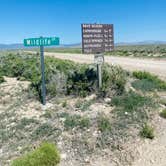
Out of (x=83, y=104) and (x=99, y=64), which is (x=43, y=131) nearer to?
(x=83, y=104)

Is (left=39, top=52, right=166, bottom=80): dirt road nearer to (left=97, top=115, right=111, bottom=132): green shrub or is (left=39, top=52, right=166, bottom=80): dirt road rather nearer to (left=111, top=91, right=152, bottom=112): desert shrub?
(left=111, top=91, right=152, bottom=112): desert shrub

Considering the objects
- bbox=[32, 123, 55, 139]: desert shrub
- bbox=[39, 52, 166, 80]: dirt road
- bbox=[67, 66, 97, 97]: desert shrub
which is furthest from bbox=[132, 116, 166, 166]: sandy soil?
bbox=[39, 52, 166, 80]: dirt road

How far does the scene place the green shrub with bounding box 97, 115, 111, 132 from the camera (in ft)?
21.6

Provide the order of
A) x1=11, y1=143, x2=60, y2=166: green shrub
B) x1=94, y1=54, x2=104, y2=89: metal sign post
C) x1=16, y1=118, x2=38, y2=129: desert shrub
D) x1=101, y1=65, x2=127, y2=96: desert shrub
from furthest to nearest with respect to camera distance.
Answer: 1. x1=94, y1=54, x2=104, y2=89: metal sign post
2. x1=101, y1=65, x2=127, y2=96: desert shrub
3. x1=16, y1=118, x2=38, y2=129: desert shrub
4. x1=11, y1=143, x2=60, y2=166: green shrub

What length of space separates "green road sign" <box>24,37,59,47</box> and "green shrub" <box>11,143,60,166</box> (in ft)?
11.7

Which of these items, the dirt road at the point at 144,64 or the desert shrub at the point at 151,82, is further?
the dirt road at the point at 144,64

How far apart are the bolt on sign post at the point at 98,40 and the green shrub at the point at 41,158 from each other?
144 inches

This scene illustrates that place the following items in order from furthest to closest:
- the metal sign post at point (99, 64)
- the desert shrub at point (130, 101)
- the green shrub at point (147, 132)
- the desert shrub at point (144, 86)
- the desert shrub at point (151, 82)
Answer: the desert shrub at point (151, 82), the desert shrub at point (144, 86), the metal sign post at point (99, 64), the desert shrub at point (130, 101), the green shrub at point (147, 132)

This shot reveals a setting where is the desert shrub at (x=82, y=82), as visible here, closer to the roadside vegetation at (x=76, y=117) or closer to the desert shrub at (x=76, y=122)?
the roadside vegetation at (x=76, y=117)

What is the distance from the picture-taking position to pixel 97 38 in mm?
9305

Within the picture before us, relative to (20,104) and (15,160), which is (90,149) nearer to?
(15,160)

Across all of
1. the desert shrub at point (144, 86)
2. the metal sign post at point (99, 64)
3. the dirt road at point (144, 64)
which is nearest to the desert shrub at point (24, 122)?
the metal sign post at point (99, 64)

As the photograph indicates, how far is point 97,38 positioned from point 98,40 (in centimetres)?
8

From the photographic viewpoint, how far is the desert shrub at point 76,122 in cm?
679
